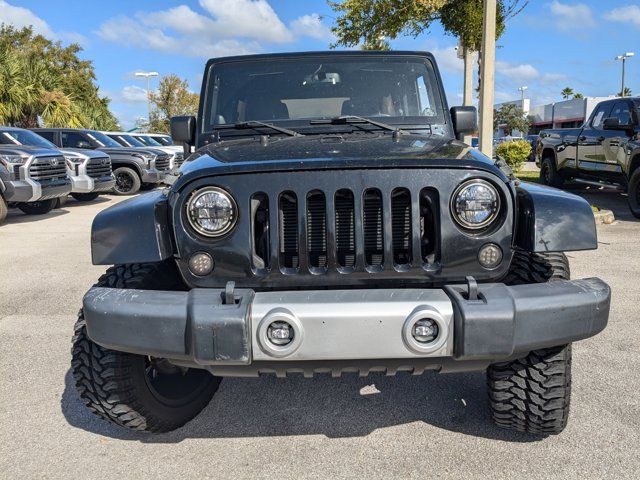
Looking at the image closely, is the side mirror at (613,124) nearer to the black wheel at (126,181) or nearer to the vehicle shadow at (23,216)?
the vehicle shadow at (23,216)

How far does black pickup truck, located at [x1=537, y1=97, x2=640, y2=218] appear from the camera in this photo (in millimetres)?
9234

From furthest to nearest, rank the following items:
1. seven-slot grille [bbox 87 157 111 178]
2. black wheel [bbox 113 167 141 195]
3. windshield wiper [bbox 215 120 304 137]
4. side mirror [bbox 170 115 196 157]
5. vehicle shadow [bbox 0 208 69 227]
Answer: black wheel [bbox 113 167 141 195] → seven-slot grille [bbox 87 157 111 178] → vehicle shadow [bbox 0 208 69 227] → side mirror [bbox 170 115 196 157] → windshield wiper [bbox 215 120 304 137]

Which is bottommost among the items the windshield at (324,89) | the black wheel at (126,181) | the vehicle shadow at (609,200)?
the vehicle shadow at (609,200)

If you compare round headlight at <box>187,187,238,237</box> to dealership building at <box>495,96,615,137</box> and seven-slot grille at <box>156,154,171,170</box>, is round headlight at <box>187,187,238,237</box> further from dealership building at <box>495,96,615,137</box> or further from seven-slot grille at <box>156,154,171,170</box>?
dealership building at <box>495,96,615,137</box>

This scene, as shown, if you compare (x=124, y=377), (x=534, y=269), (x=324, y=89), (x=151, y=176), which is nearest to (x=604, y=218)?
(x=324, y=89)

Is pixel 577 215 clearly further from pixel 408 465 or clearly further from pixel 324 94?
pixel 324 94

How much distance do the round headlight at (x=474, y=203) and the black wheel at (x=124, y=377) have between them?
1288mm

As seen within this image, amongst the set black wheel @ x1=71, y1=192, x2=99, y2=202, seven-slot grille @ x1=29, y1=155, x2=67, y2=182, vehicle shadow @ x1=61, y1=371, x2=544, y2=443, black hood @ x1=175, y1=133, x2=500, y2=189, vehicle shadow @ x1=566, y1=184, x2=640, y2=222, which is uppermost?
black hood @ x1=175, y1=133, x2=500, y2=189

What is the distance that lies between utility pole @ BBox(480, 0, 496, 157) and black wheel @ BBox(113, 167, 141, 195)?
29.9 feet

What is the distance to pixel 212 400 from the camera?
3244 mm

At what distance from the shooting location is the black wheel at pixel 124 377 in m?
2.58

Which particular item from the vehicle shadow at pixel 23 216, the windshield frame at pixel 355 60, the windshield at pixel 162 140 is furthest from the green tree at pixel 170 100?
the windshield frame at pixel 355 60

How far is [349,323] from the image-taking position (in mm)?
2098

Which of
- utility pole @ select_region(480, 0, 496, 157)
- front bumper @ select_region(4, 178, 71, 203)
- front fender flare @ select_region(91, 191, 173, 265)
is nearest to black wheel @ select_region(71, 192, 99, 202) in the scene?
front bumper @ select_region(4, 178, 71, 203)
